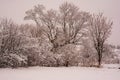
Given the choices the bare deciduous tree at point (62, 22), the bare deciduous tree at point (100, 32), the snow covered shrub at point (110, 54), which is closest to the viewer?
the bare deciduous tree at point (100, 32)

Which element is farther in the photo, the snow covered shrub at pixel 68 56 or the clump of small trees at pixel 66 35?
the snow covered shrub at pixel 68 56

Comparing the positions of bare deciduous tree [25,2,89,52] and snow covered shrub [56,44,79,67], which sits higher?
bare deciduous tree [25,2,89,52]

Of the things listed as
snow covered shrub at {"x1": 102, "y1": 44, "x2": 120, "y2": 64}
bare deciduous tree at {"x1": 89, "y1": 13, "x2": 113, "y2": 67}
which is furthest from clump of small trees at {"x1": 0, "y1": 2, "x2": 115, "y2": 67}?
snow covered shrub at {"x1": 102, "y1": 44, "x2": 120, "y2": 64}

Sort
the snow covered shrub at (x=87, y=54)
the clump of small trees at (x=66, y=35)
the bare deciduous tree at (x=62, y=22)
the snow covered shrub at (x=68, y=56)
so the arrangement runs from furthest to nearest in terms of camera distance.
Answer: the bare deciduous tree at (x=62, y=22) → the snow covered shrub at (x=87, y=54) → the snow covered shrub at (x=68, y=56) → the clump of small trees at (x=66, y=35)

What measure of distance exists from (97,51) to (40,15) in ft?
12.0

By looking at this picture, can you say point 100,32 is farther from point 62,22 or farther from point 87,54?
point 62,22

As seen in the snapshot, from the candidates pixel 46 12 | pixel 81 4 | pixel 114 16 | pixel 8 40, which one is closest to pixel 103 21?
pixel 114 16

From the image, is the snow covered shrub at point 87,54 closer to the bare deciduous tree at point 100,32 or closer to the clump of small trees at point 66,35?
the clump of small trees at point 66,35

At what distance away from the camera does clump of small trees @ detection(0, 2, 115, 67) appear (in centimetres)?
1099

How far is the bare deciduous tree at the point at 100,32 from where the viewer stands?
40.5 ft

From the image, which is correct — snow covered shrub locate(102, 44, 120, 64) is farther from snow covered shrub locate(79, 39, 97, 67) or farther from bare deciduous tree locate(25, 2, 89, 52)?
bare deciduous tree locate(25, 2, 89, 52)

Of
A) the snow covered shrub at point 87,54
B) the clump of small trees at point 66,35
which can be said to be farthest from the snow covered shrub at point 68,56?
the snow covered shrub at point 87,54

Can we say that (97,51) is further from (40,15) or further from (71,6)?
(40,15)

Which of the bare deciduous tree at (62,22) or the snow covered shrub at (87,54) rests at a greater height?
the bare deciduous tree at (62,22)
